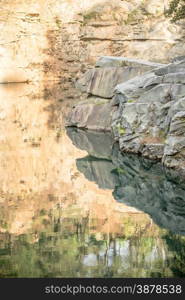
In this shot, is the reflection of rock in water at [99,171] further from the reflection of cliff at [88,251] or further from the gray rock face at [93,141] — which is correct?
the reflection of cliff at [88,251]

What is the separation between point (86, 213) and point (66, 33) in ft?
258

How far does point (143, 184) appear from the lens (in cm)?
2284

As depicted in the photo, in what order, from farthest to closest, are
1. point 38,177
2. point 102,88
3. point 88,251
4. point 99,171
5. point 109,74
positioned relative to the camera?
point 109,74 < point 102,88 < point 99,171 < point 38,177 < point 88,251

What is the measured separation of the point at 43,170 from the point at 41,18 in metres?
74.2

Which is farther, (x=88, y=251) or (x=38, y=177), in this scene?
(x=38, y=177)

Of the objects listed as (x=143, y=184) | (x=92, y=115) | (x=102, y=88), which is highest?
(x=102, y=88)

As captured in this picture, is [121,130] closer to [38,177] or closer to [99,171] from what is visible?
[99,171]

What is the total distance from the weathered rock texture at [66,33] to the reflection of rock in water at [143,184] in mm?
59019

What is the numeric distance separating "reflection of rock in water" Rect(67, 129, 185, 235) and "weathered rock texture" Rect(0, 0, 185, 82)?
59.0 metres

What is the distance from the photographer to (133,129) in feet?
95.9

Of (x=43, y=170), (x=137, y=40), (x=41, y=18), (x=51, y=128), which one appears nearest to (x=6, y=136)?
(x=51, y=128)

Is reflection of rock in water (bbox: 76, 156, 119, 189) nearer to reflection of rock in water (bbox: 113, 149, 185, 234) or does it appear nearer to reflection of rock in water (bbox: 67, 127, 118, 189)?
reflection of rock in water (bbox: 67, 127, 118, 189)

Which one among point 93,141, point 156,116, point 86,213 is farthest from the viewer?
point 93,141

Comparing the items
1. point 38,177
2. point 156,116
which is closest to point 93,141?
point 156,116
